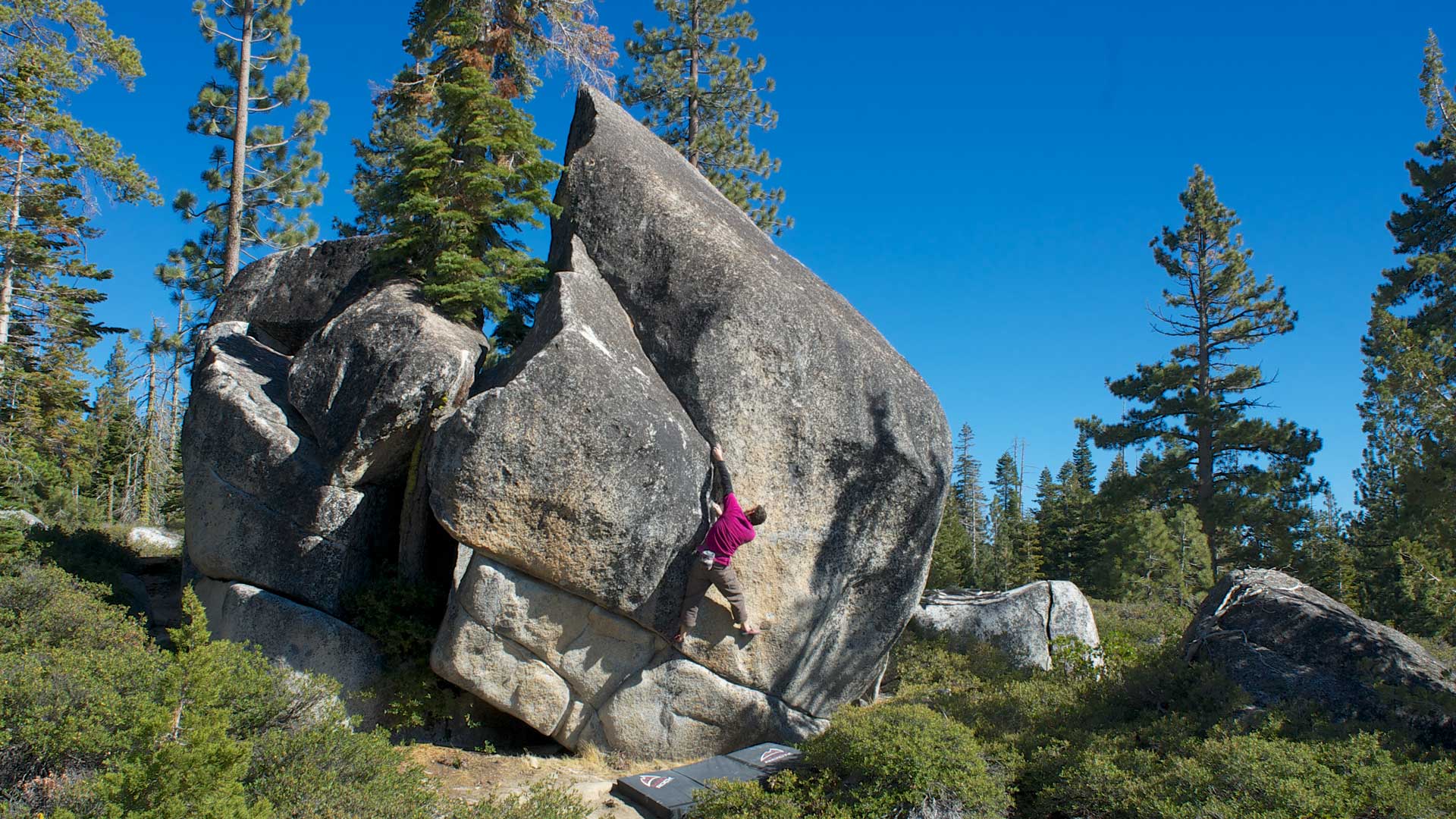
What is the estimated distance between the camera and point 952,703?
1030 cm

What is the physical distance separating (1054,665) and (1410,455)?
6.28 metres

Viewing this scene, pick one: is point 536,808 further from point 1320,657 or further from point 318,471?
point 1320,657

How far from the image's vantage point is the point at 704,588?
967cm

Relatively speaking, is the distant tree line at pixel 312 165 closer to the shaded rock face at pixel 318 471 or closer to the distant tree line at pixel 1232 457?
the shaded rock face at pixel 318 471

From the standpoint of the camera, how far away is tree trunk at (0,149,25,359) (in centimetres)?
1709

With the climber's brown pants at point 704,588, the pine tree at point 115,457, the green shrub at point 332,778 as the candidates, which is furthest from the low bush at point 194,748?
the pine tree at point 115,457

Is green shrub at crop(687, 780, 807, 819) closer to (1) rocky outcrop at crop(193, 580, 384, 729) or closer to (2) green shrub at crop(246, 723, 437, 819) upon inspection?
(2) green shrub at crop(246, 723, 437, 819)

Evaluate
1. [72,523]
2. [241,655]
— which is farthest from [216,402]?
[72,523]

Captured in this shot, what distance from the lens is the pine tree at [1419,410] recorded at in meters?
10.8

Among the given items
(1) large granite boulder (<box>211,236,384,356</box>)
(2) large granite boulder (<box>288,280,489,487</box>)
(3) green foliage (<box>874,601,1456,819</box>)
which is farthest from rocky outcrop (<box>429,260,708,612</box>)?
(1) large granite boulder (<box>211,236,384,356</box>)

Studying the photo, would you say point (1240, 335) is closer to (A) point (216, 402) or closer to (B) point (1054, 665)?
(B) point (1054, 665)

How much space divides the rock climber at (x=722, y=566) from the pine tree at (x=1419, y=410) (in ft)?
28.6

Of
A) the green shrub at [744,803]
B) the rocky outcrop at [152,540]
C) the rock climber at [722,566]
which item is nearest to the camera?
the green shrub at [744,803]

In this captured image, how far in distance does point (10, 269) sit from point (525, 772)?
17038 millimetres
